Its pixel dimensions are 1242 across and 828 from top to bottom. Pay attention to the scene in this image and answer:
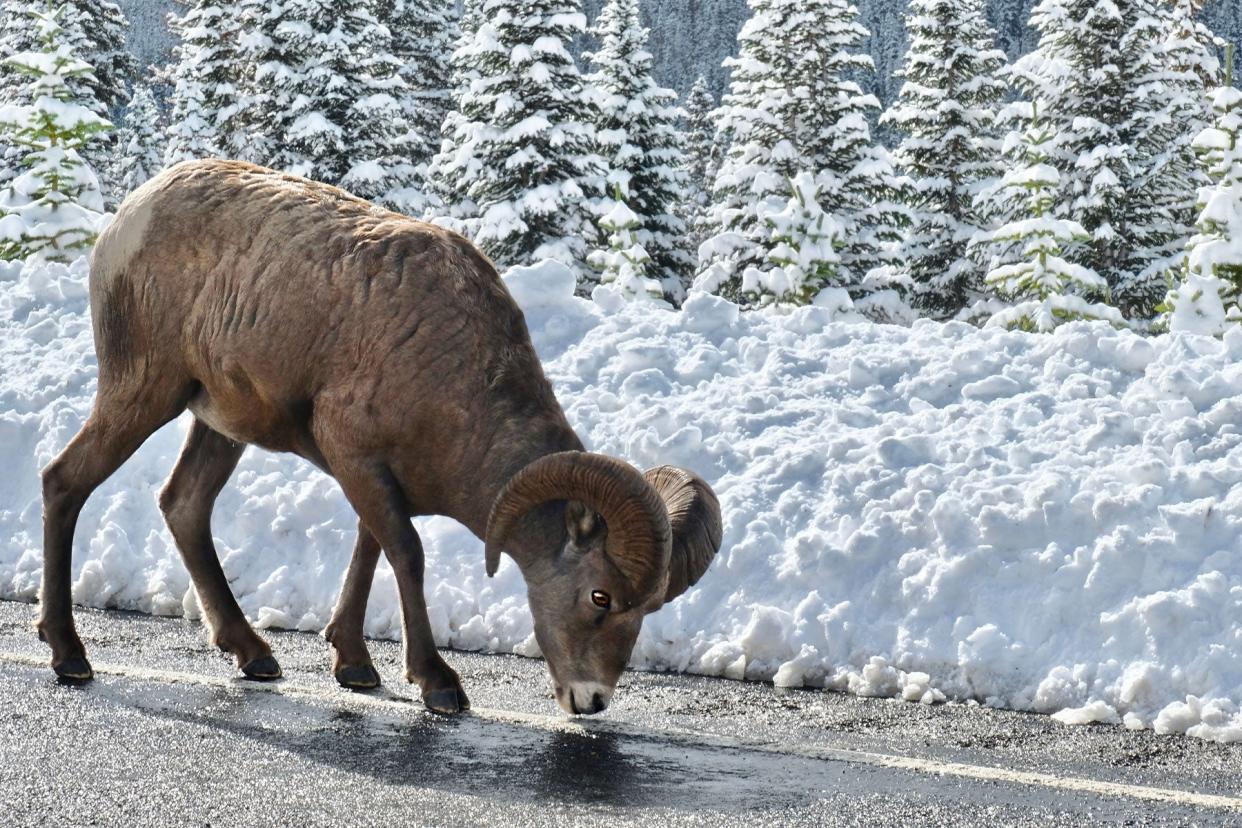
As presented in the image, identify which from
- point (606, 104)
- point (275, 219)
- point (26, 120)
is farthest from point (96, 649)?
point (606, 104)

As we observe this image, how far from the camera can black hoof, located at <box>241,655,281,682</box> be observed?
709cm

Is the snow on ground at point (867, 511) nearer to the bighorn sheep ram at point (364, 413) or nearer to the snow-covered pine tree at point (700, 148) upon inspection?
the bighorn sheep ram at point (364, 413)

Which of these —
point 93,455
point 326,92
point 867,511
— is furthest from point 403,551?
point 326,92

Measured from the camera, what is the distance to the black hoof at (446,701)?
6.38m

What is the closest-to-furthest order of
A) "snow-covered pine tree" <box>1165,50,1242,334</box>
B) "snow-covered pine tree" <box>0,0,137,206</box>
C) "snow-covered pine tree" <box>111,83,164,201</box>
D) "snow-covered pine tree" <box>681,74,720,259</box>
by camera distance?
"snow-covered pine tree" <box>1165,50,1242,334</box> → "snow-covered pine tree" <box>0,0,137,206</box> → "snow-covered pine tree" <box>681,74,720,259</box> → "snow-covered pine tree" <box>111,83,164,201</box>

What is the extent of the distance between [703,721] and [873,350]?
466 centimetres

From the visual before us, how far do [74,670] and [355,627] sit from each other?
129 centimetres

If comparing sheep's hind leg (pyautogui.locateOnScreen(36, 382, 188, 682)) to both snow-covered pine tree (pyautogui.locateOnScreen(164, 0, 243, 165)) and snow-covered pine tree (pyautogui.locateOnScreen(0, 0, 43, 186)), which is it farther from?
snow-covered pine tree (pyautogui.locateOnScreen(0, 0, 43, 186))

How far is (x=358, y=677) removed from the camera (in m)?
6.98

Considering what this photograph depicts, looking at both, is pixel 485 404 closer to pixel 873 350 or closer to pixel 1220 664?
pixel 1220 664

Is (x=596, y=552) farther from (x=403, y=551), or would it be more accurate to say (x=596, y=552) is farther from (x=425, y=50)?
(x=425, y=50)

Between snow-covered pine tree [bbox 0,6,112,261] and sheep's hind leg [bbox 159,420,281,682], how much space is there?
13.7 metres

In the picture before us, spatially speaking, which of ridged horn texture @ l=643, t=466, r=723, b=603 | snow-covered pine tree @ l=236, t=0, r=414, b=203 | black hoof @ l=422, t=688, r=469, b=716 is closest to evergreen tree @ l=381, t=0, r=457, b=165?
snow-covered pine tree @ l=236, t=0, r=414, b=203

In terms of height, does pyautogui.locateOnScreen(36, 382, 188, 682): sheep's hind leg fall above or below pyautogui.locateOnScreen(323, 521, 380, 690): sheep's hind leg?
above
